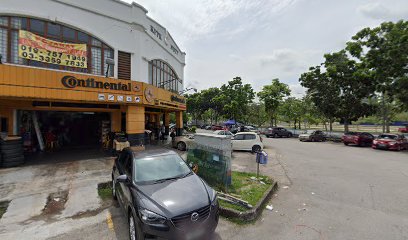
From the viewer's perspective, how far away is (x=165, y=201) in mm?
3850

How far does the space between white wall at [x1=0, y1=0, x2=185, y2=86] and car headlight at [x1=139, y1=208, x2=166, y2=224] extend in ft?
39.3

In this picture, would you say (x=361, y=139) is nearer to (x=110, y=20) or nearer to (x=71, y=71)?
(x=110, y=20)

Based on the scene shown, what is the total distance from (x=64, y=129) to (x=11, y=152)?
747 centimetres

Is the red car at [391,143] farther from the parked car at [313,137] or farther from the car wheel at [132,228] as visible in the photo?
the car wheel at [132,228]

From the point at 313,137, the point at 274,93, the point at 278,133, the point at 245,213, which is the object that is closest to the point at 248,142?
the point at 245,213

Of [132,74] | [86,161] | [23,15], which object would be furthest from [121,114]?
[23,15]

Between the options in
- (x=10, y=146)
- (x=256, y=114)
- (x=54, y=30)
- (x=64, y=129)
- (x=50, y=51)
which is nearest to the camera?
(x=10, y=146)

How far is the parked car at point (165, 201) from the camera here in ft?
11.6

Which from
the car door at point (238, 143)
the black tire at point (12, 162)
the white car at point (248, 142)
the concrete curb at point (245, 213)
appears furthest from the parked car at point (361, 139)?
the black tire at point (12, 162)

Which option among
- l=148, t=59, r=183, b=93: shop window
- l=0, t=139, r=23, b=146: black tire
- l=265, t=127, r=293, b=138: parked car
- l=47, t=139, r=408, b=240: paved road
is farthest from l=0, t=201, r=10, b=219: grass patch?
l=265, t=127, r=293, b=138: parked car

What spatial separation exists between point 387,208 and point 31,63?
16.1 meters

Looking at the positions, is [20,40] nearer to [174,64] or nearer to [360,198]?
[174,64]

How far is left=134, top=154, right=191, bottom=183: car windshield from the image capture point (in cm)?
473

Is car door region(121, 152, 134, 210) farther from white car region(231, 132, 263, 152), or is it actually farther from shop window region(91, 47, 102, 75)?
white car region(231, 132, 263, 152)
